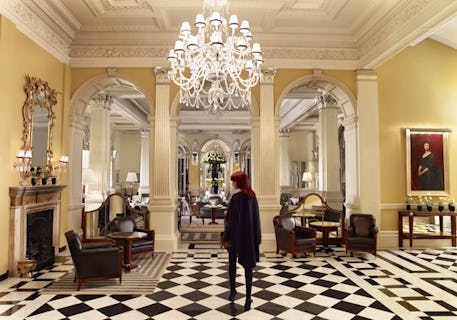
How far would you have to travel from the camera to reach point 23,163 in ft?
18.9

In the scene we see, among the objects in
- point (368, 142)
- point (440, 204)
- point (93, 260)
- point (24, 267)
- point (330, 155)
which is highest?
point (368, 142)

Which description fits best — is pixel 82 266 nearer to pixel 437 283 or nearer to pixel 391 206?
pixel 437 283

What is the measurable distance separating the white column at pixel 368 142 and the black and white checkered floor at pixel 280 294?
4.94ft

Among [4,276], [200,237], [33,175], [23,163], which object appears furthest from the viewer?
[200,237]

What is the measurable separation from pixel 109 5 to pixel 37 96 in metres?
2.25

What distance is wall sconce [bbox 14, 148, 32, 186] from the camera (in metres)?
5.69

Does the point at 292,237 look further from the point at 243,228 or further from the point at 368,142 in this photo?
the point at 368,142

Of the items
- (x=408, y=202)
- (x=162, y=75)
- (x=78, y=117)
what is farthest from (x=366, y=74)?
(x=78, y=117)

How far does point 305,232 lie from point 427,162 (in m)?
3.59

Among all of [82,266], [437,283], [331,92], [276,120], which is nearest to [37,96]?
[82,266]

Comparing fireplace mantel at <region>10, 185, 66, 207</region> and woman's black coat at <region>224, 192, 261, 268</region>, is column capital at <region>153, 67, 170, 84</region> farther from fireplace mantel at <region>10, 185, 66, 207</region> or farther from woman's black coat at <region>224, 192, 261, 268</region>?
woman's black coat at <region>224, 192, 261, 268</region>

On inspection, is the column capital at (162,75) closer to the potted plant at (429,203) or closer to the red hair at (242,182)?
the red hair at (242,182)

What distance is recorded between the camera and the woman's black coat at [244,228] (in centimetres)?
409

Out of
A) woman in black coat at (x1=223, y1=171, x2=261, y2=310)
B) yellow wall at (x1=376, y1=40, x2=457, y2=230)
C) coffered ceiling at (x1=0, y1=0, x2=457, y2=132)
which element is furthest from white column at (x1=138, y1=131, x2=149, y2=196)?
woman in black coat at (x1=223, y1=171, x2=261, y2=310)
